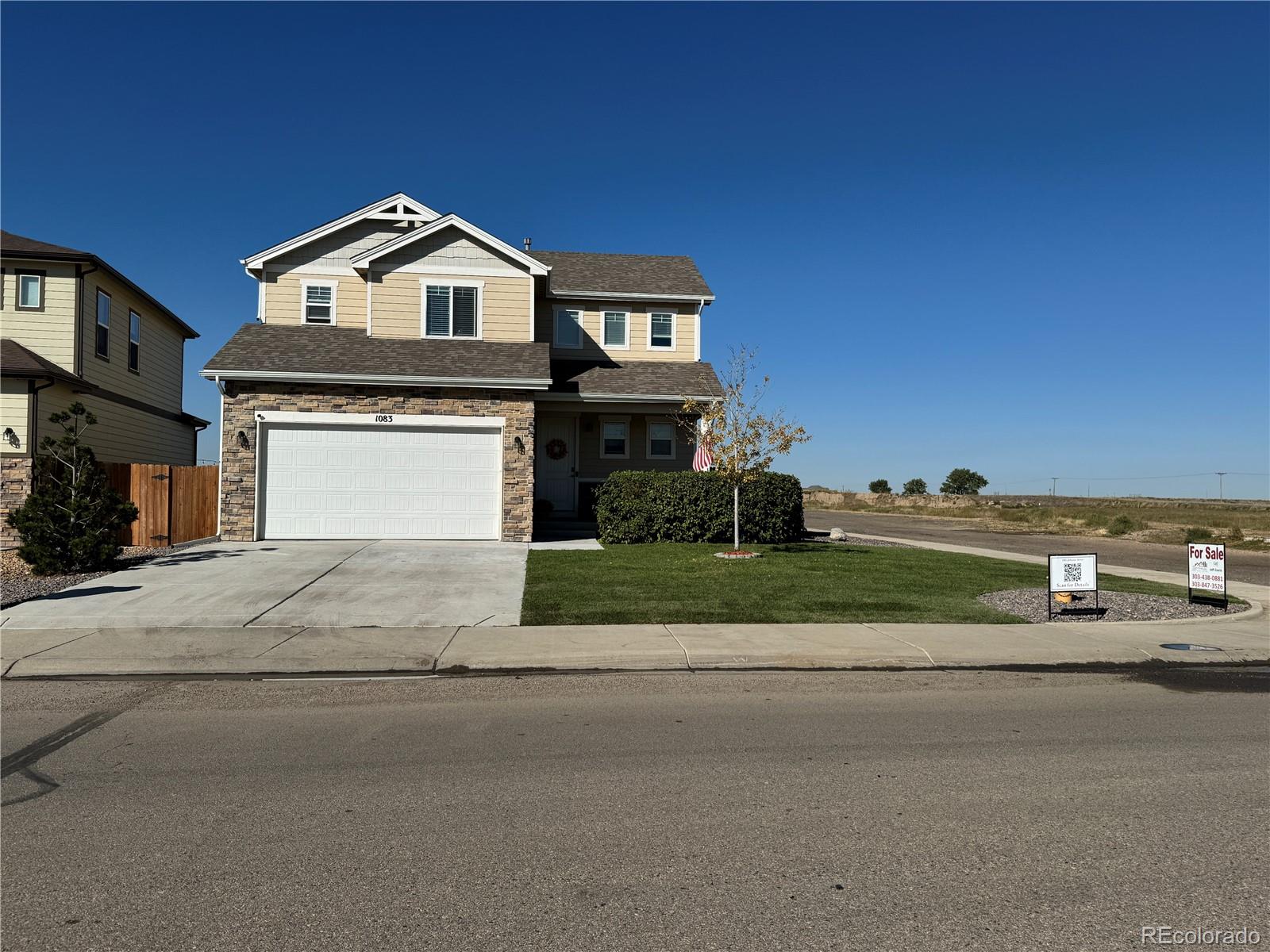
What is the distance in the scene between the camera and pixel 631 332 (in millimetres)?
24875

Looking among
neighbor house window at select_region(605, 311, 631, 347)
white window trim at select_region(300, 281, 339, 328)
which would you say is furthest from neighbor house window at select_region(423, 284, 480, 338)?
neighbor house window at select_region(605, 311, 631, 347)

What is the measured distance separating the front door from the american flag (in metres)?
5.92

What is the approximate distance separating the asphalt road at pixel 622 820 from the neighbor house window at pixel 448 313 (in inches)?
570

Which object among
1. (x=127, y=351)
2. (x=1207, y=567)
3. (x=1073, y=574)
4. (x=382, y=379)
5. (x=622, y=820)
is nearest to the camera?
(x=622, y=820)

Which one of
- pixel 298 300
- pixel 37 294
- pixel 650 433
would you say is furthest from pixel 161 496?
pixel 650 433

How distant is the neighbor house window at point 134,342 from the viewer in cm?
2297

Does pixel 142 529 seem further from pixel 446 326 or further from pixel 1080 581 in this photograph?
pixel 1080 581

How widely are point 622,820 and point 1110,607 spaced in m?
10.3

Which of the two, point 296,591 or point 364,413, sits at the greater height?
point 364,413

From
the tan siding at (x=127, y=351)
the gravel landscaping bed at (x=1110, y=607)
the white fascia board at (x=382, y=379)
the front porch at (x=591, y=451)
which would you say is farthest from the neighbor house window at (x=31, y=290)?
the gravel landscaping bed at (x=1110, y=607)

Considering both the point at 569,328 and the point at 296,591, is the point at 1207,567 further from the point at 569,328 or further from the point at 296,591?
Result: the point at 569,328

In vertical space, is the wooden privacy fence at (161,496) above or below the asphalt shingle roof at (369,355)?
below

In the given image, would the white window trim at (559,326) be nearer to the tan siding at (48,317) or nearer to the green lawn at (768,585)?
the green lawn at (768,585)

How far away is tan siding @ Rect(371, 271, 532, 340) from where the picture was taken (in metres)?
20.6
